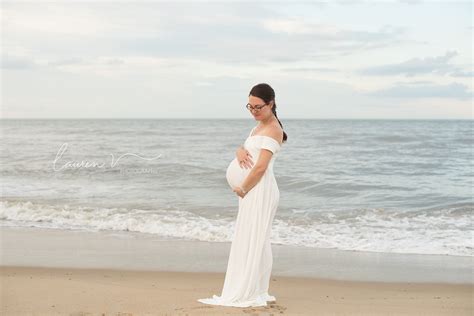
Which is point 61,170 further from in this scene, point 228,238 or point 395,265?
point 395,265

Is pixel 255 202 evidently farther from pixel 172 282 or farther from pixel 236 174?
pixel 172 282

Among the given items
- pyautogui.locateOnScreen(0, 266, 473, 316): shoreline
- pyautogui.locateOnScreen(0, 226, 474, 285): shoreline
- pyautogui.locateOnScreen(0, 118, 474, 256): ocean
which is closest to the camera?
pyautogui.locateOnScreen(0, 266, 473, 316): shoreline

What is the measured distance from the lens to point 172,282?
277 inches

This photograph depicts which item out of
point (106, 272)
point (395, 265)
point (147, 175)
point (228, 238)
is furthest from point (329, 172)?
point (106, 272)

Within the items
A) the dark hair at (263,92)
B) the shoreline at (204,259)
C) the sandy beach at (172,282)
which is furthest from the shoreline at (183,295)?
the dark hair at (263,92)

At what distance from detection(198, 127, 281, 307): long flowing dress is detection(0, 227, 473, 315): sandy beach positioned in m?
0.18

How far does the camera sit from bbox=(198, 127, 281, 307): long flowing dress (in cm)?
514

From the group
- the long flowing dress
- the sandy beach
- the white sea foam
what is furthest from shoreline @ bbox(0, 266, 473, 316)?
the white sea foam

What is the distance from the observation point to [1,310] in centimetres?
536

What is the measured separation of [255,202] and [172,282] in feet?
7.84

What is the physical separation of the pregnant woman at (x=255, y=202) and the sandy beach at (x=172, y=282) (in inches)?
8.2

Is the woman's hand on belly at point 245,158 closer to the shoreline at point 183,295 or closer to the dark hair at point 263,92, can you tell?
the dark hair at point 263,92

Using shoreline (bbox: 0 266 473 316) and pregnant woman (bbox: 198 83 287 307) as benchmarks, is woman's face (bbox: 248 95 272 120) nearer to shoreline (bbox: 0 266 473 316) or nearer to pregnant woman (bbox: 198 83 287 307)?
pregnant woman (bbox: 198 83 287 307)

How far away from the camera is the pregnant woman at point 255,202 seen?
4.97 meters
